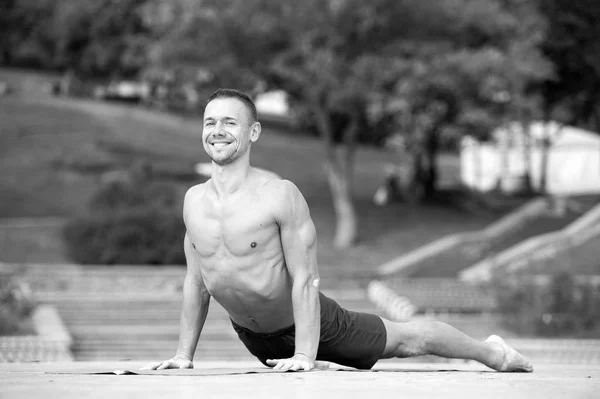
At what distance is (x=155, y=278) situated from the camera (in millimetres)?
19703

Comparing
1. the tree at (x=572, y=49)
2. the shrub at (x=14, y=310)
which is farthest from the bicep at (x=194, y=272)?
the tree at (x=572, y=49)


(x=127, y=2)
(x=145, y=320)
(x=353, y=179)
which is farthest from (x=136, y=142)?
(x=145, y=320)

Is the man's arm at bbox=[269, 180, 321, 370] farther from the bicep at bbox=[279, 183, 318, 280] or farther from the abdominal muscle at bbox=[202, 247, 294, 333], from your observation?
the abdominal muscle at bbox=[202, 247, 294, 333]

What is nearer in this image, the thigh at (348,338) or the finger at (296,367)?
the finger at (296,367)

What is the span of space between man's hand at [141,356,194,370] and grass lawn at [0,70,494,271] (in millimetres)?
15386

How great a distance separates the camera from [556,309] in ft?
54.4

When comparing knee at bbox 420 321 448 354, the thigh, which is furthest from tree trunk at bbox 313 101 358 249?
the thigh

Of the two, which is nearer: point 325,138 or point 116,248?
point 116,248

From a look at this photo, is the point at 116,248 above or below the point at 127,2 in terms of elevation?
below

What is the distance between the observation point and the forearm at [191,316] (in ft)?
19.1

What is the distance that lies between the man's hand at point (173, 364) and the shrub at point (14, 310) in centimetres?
877

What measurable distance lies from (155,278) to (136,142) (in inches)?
727

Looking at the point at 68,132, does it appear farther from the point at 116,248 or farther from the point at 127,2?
the point at 116,248

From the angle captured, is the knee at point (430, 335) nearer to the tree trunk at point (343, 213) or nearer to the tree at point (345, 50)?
the tree at point (345, 50)
